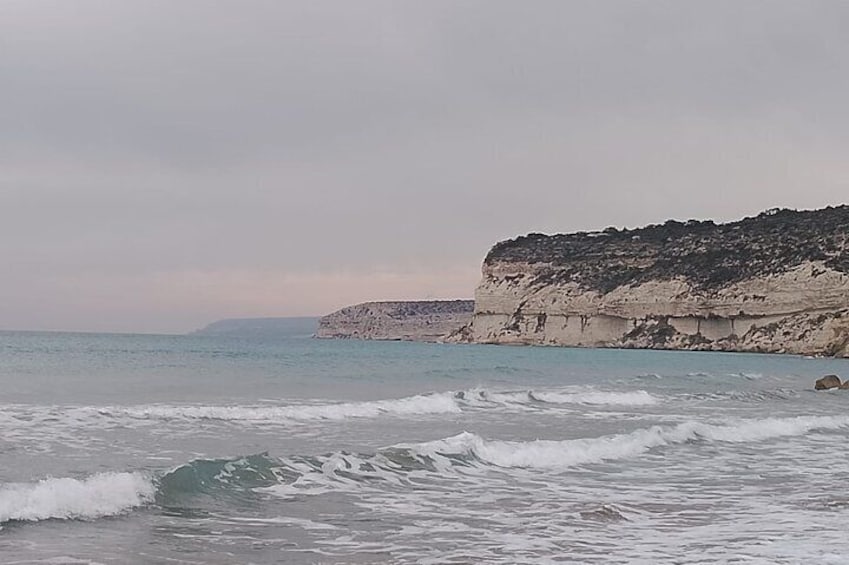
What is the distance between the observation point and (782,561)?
306 inches

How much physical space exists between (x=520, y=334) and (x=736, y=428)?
75.8m

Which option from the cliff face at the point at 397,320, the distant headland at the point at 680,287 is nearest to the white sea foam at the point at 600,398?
the distant headland at the point at 680,287

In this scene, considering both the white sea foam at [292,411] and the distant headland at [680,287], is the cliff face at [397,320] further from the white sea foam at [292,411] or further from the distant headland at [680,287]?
the white sea foam at [292,411]

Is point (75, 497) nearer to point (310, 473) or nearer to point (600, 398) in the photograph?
point (310, 473)

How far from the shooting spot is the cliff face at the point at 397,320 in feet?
524

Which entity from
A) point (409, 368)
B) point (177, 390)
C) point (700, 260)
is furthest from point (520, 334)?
point (177, 390)

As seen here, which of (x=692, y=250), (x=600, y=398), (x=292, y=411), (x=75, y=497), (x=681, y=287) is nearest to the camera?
(x=75, y=497)

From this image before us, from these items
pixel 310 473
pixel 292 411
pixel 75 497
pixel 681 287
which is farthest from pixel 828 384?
pixel 681 287

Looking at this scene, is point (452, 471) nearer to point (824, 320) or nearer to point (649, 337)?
point (824, 320)

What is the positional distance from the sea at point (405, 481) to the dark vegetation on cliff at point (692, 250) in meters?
56.6

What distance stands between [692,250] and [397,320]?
84.7m

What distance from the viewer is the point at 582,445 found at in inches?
618

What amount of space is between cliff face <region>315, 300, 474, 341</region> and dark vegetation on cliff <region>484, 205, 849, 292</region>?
55.6 m

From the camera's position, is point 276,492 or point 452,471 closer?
point 276,492
